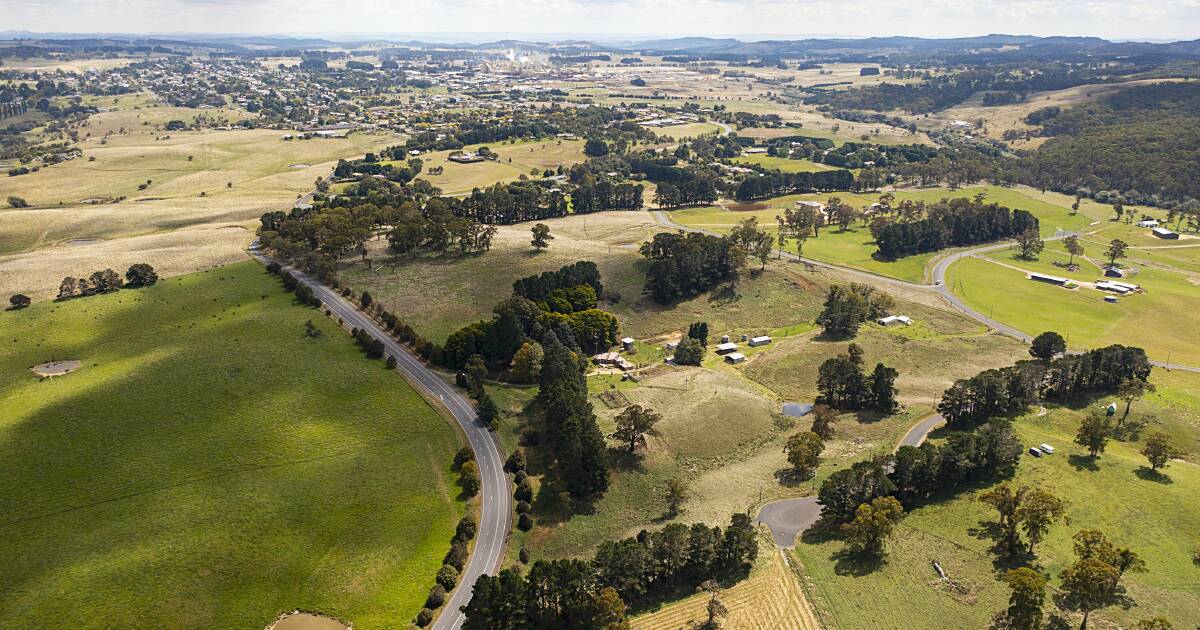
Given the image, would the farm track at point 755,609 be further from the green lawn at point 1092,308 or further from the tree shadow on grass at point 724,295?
the green lawn at point 1092,308

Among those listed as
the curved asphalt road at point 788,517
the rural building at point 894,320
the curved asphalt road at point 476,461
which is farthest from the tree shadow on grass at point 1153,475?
the curved asphalt road at point 476,461

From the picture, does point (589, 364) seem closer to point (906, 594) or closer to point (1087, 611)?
point (906, 594)

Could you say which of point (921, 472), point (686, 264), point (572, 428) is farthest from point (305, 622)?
point (686, 264)

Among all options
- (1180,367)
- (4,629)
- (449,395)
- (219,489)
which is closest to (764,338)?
(449,395)

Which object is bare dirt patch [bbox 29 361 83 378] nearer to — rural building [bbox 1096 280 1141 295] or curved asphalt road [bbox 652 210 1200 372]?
curved asphalt road [bbox 652 210 1200 372]

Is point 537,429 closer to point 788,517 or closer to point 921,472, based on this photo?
point 788,517

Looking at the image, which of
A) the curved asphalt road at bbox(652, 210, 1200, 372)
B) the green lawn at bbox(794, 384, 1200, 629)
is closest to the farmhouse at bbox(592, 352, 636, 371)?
the green lawn at bbox(794, 384, 1200, 629)
